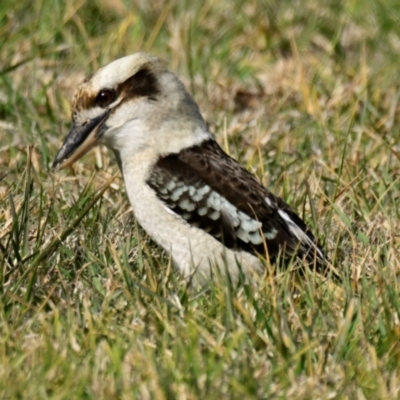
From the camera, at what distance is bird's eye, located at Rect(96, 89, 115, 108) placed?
537 cm

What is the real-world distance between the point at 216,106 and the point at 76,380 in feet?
13.5

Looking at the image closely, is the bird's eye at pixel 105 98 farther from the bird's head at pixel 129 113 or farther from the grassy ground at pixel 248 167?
the grassy ground at pixel 248 167

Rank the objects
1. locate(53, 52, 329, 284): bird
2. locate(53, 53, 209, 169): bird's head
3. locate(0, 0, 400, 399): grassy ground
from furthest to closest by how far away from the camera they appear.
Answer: locate(53, 53, 209, 169): bird's head, locate(53, 52, 329, 284): bird, locate(0, 0, 400, 399): grassy ground

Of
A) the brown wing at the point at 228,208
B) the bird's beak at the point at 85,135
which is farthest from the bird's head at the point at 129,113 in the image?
the brown wing at the point at 228,208

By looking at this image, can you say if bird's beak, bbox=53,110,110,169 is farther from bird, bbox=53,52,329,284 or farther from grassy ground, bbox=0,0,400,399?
grassy ground, bbox=0,0,400,399

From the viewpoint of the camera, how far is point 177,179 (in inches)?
206

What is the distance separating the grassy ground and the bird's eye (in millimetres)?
445

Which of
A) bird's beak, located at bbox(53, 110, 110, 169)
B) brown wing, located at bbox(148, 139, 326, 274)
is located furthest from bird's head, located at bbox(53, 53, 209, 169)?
brown wing, located at bbox(148, 139, 326, 274)

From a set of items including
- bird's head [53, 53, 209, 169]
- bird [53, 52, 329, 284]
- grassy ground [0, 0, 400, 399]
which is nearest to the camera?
grassy ground [0, 0, 400, 399]

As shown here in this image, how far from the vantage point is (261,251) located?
5.25 meters

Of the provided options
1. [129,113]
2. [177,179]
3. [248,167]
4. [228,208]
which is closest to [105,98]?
[129,113]

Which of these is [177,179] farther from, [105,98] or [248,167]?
[248,167]

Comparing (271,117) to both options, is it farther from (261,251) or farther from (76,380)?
(76,380)

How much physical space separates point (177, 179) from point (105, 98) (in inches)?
20.8
